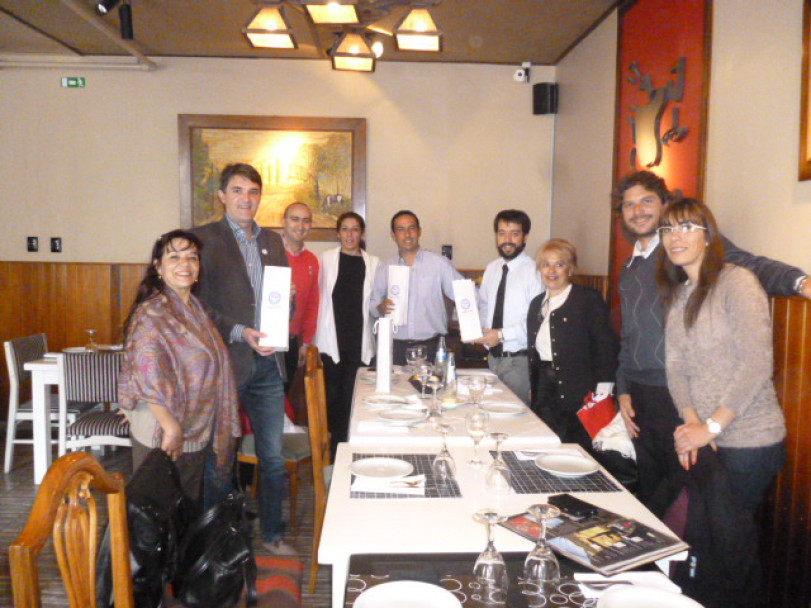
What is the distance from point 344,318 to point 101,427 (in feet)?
5.71

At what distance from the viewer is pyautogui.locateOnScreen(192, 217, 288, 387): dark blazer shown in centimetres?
302

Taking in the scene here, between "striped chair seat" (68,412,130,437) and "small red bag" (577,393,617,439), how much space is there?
9.30 ft

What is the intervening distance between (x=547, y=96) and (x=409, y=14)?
2448 millimetres

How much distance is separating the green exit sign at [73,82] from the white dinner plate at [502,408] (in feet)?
16.8

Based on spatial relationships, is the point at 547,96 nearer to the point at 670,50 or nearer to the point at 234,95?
the point at 670,50

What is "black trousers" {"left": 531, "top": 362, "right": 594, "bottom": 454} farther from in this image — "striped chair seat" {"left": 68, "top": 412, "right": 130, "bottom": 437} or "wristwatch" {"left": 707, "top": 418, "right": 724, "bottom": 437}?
"striped chair seat" {"left": 68, "top": 412, "right": 130, "bottom": 437}

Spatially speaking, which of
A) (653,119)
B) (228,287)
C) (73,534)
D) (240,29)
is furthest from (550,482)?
(240,29)

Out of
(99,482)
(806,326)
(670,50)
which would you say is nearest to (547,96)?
(670,50)

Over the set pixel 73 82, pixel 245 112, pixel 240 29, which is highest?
pixel 240 29

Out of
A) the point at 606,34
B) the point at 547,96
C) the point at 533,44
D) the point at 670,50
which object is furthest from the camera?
the point at 547,96

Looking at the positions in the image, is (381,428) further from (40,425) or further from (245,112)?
(245,112)

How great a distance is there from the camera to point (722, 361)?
7.30 ft

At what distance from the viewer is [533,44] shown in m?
5.42

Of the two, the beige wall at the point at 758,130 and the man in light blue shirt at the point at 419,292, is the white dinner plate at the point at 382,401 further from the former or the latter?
the beige wall at the point at 758,130
